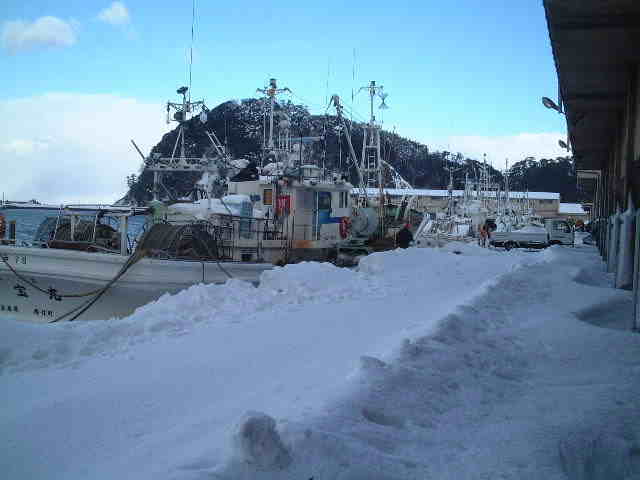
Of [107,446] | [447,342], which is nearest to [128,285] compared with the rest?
[447,342]

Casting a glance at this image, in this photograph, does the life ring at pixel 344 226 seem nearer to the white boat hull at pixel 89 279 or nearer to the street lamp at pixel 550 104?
the white boat hull at pixel 89 279

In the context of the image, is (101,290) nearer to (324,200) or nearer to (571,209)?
(324,200)

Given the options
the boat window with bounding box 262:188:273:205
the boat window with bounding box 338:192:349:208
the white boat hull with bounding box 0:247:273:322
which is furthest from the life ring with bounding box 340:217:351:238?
the white boat hull with bounding box 0:247:273:322

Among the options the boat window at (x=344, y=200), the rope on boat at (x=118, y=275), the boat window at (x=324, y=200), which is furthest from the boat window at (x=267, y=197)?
the rope on boat at (x=118, y=275)

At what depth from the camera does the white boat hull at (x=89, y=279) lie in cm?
1171

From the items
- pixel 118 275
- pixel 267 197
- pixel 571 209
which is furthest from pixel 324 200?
pixel 571 209

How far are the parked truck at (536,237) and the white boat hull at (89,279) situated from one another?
29.2 m

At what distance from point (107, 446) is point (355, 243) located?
1510 centimetres

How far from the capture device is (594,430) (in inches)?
144

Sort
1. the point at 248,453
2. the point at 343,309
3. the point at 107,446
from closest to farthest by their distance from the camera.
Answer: the point at 248,453 < the point at 107,446 < the point at 343,309

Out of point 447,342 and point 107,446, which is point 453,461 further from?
point 447,342

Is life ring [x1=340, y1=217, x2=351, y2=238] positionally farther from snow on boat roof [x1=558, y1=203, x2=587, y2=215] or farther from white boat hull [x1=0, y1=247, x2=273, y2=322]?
snow on boat roof [x1=558, y1=203, x2=587, y2=215]

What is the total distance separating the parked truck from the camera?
38375 mm

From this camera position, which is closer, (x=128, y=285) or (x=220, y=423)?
(x=220, y=423)
